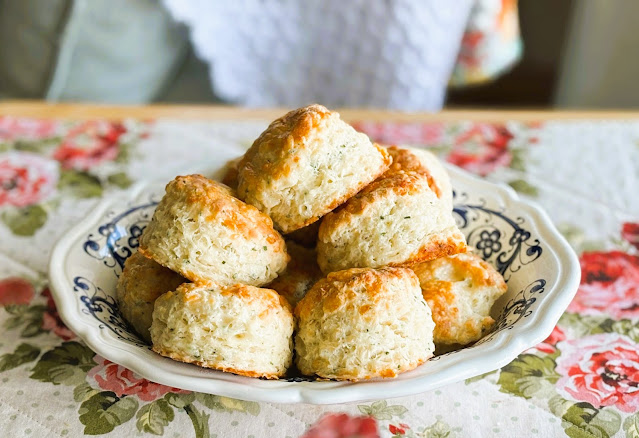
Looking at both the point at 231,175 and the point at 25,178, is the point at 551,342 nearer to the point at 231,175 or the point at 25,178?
the point at 231,175

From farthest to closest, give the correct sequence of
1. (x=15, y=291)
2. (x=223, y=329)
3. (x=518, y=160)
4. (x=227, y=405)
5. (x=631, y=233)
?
1. (x=518, y=160)
2. (x=631, y=233)
3. (x=15, y=291)
4. (x=227, y=405)
5. (x=223, y=329)

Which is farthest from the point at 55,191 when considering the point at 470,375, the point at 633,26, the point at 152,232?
the point at 633,26

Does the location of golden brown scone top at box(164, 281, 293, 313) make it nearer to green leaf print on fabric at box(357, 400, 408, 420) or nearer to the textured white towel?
green leaf print on fabric at box(357, 400, 408, 420)

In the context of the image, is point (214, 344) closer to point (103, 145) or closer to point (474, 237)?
point (474, 237)

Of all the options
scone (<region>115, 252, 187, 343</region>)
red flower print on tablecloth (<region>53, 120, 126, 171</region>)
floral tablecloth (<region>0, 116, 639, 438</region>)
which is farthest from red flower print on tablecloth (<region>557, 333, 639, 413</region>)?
red flower print on tablecloth (<region>53, 120, 126, 171</region>)

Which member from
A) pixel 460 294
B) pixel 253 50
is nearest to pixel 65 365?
pixel 460 294

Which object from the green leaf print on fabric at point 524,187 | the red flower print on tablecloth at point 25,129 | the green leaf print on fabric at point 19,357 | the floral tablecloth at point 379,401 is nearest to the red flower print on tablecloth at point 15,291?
the floral tablecloth at point 379,401
